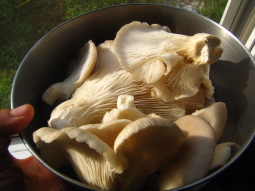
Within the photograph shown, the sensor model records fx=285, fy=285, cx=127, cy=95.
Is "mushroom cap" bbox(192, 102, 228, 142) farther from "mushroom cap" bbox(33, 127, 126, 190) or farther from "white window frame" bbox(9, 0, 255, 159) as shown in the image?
"white window frame" bbox(9, 0, 255, 159)

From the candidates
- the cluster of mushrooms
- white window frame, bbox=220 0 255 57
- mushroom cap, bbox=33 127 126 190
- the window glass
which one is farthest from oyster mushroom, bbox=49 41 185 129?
white window frame, bbox=220 0 255 57

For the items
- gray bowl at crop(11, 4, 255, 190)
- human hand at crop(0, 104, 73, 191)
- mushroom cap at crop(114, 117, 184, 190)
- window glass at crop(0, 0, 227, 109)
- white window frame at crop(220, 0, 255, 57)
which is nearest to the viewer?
mushroom cap at crop(114, 117, 184, 190)

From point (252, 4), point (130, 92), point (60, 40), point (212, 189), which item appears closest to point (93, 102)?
point (130, 92)

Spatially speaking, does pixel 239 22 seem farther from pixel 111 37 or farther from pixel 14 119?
pixel 14 119

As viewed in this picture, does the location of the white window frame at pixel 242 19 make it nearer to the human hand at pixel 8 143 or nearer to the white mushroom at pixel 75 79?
the white mushroom at pixel 75 79

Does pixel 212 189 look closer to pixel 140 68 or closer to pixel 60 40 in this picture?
pixel 140 68

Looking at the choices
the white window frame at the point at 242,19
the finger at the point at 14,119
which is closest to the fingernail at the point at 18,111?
the finger at the point at 14,119

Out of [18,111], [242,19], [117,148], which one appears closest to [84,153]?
[117,148]
